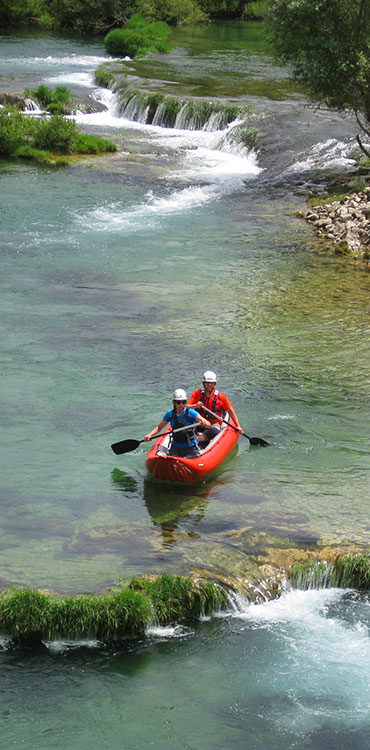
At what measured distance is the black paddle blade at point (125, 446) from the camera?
1320cm

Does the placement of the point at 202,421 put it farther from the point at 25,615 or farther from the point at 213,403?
the point at 25,615

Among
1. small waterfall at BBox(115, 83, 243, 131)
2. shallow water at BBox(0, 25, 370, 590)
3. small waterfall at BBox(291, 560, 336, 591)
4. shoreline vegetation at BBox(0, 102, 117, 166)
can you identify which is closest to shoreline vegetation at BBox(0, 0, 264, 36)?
small waterfall at BBox(115, 83, 243, 131)

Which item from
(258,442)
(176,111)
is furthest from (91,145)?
(258,442)

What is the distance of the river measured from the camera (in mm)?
9109

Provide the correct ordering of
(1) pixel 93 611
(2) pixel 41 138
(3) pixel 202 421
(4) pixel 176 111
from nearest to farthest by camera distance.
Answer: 1. (1) pixel 93 611
2. (3) pixel 202 421
3. (2) pixel 41 138
4. (4) pixel 176 111

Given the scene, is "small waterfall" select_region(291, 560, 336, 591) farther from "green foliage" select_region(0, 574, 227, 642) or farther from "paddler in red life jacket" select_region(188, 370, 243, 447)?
"paddler in red life jacket" select_region(188, 370, 243, 447)

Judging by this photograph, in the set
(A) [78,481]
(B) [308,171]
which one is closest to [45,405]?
(A) [78,481]

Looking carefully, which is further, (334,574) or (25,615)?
(334,574)

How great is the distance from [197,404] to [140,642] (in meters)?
4.78

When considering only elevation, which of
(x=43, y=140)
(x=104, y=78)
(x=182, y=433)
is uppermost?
(x=104, y=78)

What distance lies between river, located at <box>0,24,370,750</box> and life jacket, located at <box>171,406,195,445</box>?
0.72 m

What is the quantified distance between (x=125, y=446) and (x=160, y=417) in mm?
1732

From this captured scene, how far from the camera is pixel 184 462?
12586mm

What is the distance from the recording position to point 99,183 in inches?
1155
